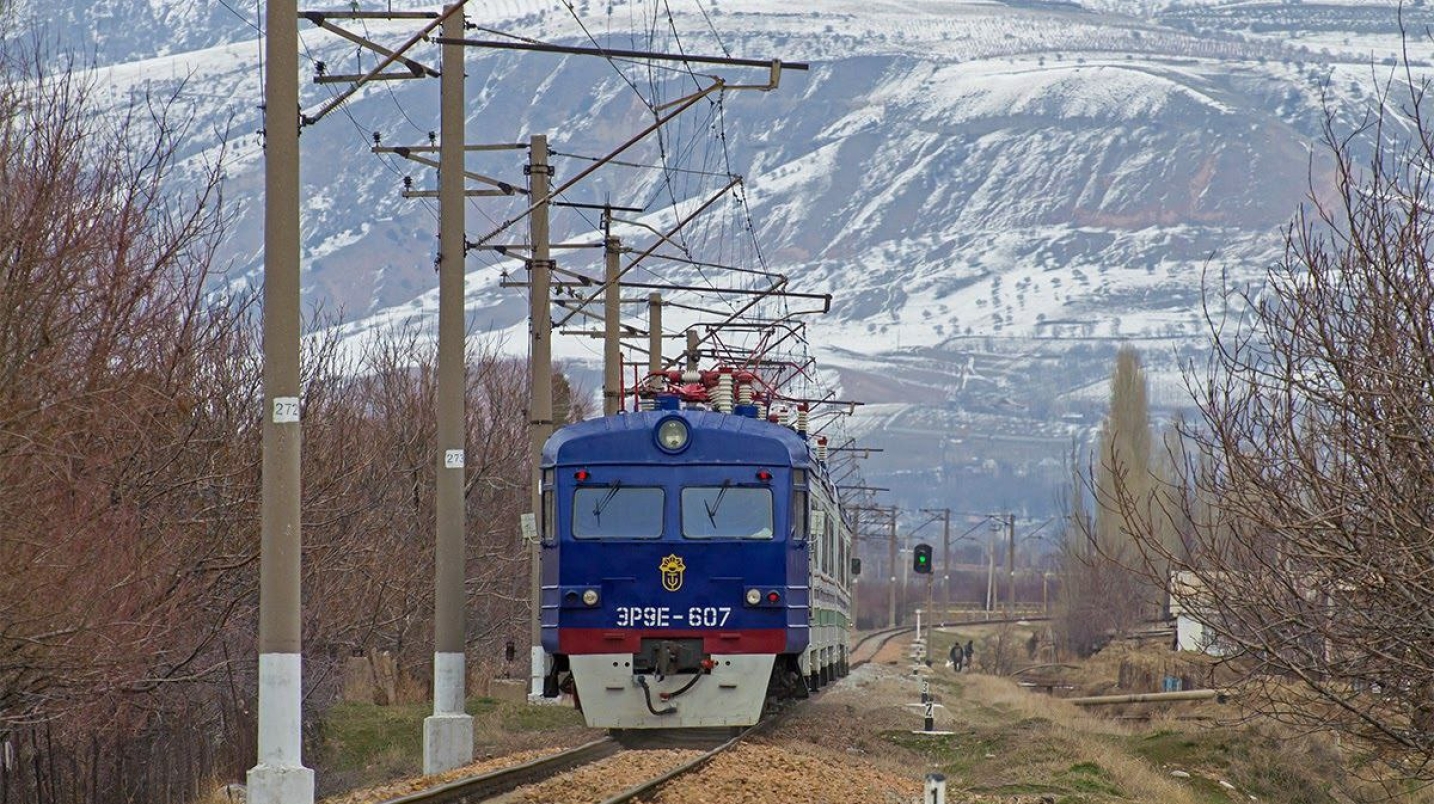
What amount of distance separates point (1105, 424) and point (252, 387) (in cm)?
8706

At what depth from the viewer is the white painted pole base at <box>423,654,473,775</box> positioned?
67.2 ft

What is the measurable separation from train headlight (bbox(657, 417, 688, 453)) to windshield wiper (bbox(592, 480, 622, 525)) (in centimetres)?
61

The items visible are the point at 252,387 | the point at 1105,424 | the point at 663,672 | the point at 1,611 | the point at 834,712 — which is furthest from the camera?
the point at 1105,424

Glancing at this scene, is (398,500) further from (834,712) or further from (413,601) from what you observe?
(834,712)

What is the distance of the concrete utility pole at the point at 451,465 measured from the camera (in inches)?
820

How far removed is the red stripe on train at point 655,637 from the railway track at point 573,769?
36.3 inches

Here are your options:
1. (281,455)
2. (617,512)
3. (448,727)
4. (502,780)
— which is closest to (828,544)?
(617,512)

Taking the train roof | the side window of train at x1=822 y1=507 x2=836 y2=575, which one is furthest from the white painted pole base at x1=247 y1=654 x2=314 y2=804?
the side window of train at x1=822 y1=507 x2=836 y2=575

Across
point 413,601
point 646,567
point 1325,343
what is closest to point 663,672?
point 646,567

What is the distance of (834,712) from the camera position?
3084cm

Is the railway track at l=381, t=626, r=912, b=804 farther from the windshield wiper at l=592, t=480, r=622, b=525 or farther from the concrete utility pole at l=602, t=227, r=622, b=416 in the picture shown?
the concrete utility pole at l=602, t=227, r=622, b=416

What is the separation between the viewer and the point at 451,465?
2183 cm

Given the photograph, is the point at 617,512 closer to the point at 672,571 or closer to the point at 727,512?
the point at 672,571

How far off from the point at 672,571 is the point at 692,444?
1311 mm
